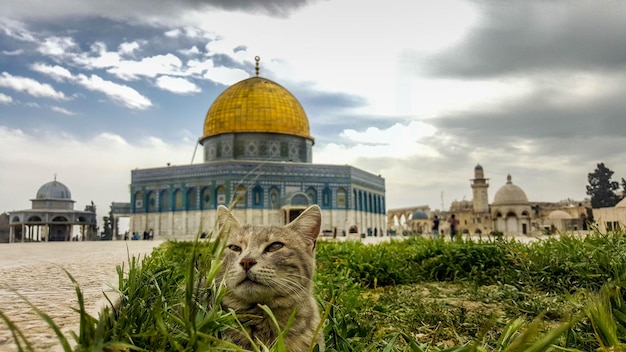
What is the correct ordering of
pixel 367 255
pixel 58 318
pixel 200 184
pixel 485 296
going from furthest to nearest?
pixel 200 184 < pixel 367 255 < pixel 485 296 < pixel 58 318

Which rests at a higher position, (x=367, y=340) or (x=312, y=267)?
(x=312, y=267)

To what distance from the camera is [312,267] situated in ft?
5.82

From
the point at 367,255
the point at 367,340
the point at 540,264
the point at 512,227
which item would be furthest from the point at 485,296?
the point at 512,227

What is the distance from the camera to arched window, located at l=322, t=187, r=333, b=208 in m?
29.2

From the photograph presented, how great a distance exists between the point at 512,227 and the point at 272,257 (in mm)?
37877

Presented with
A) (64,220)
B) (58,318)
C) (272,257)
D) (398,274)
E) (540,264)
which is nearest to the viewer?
(58,318)

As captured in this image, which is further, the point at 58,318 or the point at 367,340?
the point at 367,340

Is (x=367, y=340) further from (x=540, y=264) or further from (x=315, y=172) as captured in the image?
(x=315, y=172)

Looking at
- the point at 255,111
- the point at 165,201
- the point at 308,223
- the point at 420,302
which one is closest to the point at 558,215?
the point at 255,111

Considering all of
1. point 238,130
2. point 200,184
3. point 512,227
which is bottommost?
point 512,227

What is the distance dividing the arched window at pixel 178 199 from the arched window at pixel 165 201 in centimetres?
39

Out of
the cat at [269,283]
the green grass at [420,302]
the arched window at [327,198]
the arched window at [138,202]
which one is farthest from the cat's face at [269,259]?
the arched window at [138,202]

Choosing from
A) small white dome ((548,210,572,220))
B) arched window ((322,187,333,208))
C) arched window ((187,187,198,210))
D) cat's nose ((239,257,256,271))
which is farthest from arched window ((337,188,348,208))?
cat's nose ((239,257,256,271))

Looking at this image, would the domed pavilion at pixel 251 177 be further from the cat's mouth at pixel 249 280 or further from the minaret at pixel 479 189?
the cat's mouth at pixel 249 280
